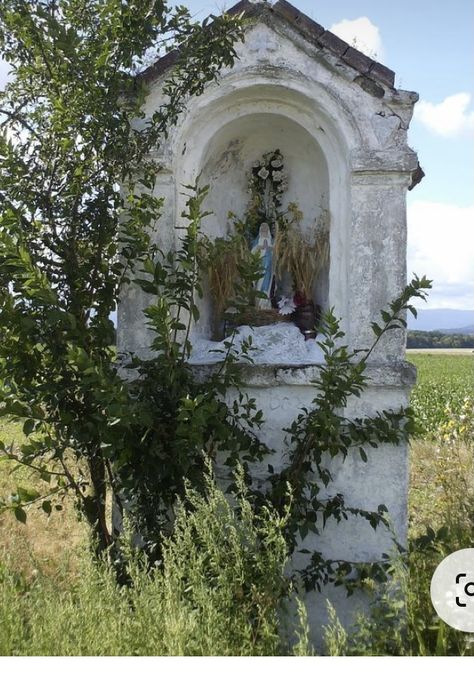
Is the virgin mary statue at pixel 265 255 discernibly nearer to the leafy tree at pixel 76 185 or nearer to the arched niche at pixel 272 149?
the arched niche at pixel 272 149

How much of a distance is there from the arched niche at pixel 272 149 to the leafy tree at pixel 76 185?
43 cm

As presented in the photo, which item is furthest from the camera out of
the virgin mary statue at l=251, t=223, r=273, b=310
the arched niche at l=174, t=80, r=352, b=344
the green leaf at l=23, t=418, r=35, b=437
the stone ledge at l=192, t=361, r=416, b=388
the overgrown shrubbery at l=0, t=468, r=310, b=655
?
the virgin mary statue at l=251, t=223, r=273, b=310

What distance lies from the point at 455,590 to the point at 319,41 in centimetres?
334

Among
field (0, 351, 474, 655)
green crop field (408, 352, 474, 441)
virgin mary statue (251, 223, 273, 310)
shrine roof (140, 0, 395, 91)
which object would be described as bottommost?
field (0, 351, 474, 655)

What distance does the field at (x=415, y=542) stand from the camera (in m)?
3.13

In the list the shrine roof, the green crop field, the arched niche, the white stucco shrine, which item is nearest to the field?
the green crop field

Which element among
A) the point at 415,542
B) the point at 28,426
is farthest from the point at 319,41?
the point at 415,542

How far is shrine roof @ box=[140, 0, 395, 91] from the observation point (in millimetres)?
4047

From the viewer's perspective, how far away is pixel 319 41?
406 centimetres

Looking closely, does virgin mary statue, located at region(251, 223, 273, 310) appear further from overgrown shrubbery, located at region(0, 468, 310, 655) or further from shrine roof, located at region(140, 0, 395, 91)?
overgrown shrubbery, located at region(0, 468, 310, 655)

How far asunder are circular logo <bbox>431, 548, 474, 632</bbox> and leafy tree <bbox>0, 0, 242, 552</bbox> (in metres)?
1.88

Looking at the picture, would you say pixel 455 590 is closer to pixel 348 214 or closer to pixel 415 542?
pixel 415 542

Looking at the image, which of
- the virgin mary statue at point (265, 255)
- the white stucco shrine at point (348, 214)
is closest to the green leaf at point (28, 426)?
the white stucco shrine at point (348, 214)
